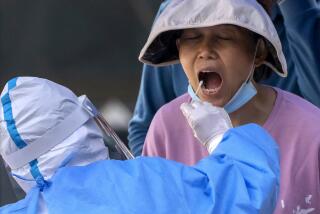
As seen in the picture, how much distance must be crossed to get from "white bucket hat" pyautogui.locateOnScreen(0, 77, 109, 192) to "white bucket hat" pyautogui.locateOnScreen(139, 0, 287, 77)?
1.72ft

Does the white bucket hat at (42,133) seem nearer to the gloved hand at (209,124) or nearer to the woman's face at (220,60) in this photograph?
the gloved hand at (209,124)

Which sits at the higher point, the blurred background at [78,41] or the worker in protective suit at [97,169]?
the worker in protective suit at [97,169]

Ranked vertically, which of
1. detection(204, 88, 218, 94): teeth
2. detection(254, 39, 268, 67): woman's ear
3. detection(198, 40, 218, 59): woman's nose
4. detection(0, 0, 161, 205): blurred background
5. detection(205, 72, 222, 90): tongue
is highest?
detection(198, 40, 218, 59): woman's nose

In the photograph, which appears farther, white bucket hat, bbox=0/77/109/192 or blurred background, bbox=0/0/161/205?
blurred background, bbox=0/0/161/205

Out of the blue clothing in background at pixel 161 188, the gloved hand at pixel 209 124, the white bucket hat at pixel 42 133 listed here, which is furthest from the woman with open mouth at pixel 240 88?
the white bucket hat at pixel 42 133

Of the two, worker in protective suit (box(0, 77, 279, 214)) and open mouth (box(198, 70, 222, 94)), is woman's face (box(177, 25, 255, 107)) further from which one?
worker in protective suit (box(0, 77, 279, 214))

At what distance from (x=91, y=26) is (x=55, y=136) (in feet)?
7.44

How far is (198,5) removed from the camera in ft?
7.25

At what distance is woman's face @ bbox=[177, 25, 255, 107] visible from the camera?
2211 mm

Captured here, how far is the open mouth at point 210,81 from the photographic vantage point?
7.27 ft

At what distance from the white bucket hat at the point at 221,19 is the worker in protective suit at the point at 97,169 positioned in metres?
0.39

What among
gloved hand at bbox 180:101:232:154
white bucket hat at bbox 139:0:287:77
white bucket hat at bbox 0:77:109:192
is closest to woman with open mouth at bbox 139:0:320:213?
white bucket hat at bbox 139:0:287:77

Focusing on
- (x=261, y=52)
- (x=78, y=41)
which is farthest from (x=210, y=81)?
(x=78, y=41)

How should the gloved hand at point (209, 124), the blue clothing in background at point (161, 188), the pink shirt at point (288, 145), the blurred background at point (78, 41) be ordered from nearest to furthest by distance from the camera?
the blue clothing in background at point (161, 188)
the gloved hand at point (209, 124)
the pink shirt at point (288, 145)
the blurred background at point (78, 41)
